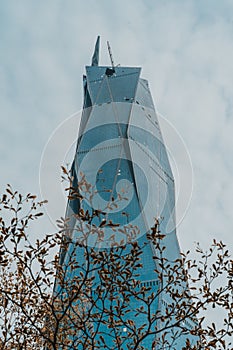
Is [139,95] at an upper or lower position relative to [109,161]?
upper

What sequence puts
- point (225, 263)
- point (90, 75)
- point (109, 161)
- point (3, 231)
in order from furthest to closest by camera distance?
point (90, 75)
point (109, 161)
point (225, 263)
point (3, 231)

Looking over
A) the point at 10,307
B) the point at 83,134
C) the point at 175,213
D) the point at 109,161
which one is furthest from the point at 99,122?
the point at 10,307

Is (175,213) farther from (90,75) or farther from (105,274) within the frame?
(105,274)

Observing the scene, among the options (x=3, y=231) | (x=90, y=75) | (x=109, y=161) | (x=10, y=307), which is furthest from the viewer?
(x=90, y=75)

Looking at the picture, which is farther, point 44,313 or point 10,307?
point 10,307

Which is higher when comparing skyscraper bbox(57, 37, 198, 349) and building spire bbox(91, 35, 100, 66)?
building spire bbox(91, 35, 100, 66)

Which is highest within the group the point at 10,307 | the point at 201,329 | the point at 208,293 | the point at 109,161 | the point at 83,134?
the point at 83,134

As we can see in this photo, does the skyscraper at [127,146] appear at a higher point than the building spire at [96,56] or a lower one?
lower

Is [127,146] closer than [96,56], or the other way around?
[127,146]

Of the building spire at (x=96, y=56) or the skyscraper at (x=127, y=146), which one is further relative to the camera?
the building spire at (x=96, y=56)

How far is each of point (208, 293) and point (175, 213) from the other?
56068 millimetres

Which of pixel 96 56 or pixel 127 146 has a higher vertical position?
pixel 96 56

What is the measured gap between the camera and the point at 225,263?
15.0 ft

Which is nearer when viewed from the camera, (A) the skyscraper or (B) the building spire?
(A) the skyscraper
